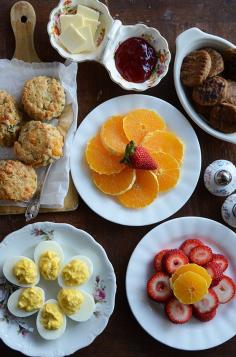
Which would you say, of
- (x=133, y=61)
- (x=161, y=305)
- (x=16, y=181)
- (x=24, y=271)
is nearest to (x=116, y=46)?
→ (x=133, y=61)

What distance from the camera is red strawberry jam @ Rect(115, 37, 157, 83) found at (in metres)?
→ 2.26

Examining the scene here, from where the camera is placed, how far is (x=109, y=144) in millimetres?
2238

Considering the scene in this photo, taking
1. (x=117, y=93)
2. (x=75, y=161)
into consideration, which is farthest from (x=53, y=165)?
(x=117, y=93)

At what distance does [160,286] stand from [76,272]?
0.34m

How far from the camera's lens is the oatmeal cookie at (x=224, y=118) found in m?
2.23

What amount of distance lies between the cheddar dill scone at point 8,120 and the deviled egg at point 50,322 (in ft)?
2.15

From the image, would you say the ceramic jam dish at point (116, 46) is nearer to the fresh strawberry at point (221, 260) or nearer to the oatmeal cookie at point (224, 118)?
the oatmeal cookie at point (224, 118)

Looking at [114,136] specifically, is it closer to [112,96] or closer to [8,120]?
[112,96]

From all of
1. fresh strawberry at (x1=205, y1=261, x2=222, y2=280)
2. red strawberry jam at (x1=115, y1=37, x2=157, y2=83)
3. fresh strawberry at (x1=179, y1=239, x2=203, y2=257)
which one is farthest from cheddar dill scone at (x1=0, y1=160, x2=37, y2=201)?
fresh strawberry at (x1=205, y1=261, x2=222, y2=280)

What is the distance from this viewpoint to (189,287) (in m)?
2.12

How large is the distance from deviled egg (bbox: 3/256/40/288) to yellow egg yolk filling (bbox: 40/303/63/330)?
0.11 metres

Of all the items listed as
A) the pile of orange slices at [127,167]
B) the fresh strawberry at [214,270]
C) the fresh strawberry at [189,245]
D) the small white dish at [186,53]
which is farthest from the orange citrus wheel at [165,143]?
the fresh strawberry at [214,270]

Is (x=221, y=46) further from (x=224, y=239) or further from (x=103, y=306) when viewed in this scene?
(x=103, y=306)

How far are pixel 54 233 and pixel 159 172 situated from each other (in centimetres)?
48
